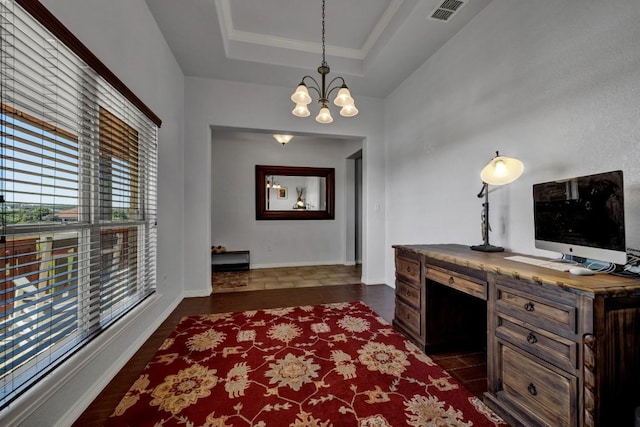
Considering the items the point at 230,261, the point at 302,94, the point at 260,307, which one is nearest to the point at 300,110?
the point at 302,94

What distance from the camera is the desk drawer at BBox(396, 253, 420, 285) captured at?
2.39 meters

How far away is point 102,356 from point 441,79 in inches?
158

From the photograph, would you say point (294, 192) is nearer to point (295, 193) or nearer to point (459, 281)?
point (295, 193)

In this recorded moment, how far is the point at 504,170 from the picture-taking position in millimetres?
2025

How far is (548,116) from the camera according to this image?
195 centimetres

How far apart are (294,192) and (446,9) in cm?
420

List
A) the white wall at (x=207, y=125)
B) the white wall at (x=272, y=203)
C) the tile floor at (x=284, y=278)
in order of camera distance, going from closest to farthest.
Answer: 1. the white wall at (x=207, y=125)
2. the tile floor at (x=284, y=278)
3. the white wall at (x=272, y=203)

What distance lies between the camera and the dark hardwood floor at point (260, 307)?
171 centimetres

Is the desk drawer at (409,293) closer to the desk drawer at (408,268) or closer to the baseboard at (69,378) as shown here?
the desk drawer at (408,268)

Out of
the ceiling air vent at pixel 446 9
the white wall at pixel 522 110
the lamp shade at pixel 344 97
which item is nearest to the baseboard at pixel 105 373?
the lamp shade at pixel 344 97

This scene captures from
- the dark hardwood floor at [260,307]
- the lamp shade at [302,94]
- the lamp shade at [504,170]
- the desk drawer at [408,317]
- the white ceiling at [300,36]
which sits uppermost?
the white ceiling at [300,36]

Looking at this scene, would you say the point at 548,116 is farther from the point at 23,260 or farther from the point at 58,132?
the point at 23,260

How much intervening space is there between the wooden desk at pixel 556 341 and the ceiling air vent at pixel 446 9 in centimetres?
222

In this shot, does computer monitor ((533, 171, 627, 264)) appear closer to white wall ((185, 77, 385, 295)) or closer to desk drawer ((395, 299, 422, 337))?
desk drawer ((395, 299, 422, 337))
